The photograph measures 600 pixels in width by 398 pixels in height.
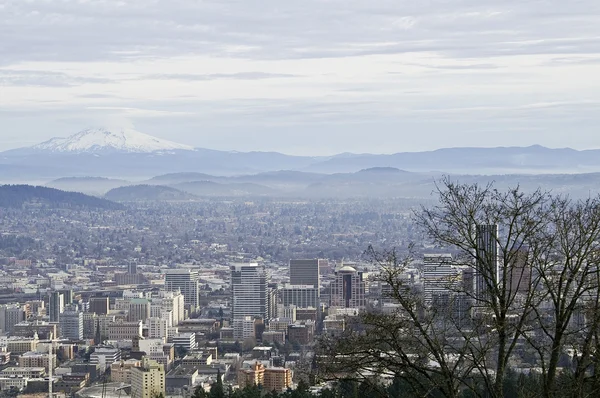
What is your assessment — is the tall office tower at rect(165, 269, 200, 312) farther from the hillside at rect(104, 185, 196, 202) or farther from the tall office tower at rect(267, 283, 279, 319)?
the hillside at rect(104, 185, 196, 202)

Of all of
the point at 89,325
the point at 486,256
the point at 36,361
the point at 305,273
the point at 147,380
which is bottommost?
the point at 36,361

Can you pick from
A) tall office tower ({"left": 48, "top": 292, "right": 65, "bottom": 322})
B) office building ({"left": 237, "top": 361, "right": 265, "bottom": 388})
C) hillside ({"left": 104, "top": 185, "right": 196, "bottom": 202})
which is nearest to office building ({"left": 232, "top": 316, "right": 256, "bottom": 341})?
tall office tower ({"left": 48, "top": 292, "right": 65, "bottom": 322})

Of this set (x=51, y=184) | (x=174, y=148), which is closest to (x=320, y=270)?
(x=51, y=184)

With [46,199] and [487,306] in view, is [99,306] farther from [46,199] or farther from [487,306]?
[46,199]

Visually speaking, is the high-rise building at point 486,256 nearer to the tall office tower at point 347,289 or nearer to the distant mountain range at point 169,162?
the tall office tower at point 347,289

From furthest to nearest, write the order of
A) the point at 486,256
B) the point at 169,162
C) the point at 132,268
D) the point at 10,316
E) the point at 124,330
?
1. the point at 169,162
2. the point at 132,268
3. the point at 10,316
4. the point at 124,330
5. the point at 486,256

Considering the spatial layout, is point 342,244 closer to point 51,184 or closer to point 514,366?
point 514,366

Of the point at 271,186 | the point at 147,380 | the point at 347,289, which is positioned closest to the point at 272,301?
the point at 347,289
